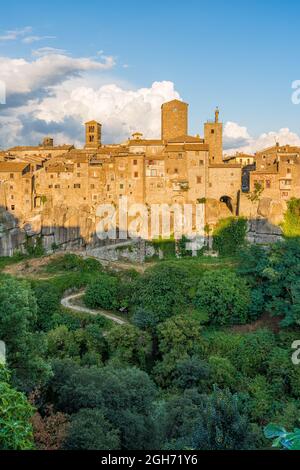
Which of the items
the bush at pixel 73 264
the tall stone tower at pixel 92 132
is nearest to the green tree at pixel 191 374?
the bush at pixel 73 264

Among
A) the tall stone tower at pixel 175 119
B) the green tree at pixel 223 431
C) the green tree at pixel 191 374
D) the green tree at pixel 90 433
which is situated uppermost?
the tall stone tower at pixel 175 119

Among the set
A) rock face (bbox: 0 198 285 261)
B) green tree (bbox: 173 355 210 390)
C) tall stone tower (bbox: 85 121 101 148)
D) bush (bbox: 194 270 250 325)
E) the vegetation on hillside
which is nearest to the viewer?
the vegetation on hillside

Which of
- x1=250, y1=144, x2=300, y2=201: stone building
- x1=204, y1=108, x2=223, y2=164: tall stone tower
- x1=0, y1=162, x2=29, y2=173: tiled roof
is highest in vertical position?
x1=204, y1=108, x2=223, y2=164: tall stone tower

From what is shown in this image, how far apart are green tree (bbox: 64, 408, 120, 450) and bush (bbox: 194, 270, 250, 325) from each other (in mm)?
14469

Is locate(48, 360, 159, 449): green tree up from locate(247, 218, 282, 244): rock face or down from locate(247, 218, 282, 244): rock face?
down

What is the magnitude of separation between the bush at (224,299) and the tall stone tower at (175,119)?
2191 cm

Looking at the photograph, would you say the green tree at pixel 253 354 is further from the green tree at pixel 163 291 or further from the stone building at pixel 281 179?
the stone building at pixel 281 179

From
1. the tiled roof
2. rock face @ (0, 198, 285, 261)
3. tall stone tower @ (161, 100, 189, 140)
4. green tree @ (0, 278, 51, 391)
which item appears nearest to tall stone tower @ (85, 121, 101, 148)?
tall stone tower @ (161, 100, 189, 140)

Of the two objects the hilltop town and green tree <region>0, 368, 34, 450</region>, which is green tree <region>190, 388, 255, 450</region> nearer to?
green tree <region>0, 368, 34, 450</region>

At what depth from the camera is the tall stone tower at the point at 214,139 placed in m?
41.9

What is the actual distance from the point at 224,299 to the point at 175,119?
24.5 m

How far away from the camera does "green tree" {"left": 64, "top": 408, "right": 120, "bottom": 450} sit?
460 inches

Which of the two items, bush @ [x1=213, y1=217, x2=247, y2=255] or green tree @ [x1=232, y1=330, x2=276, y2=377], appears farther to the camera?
bush @ [x1=213, y1=217, x2=247, y2=255]
